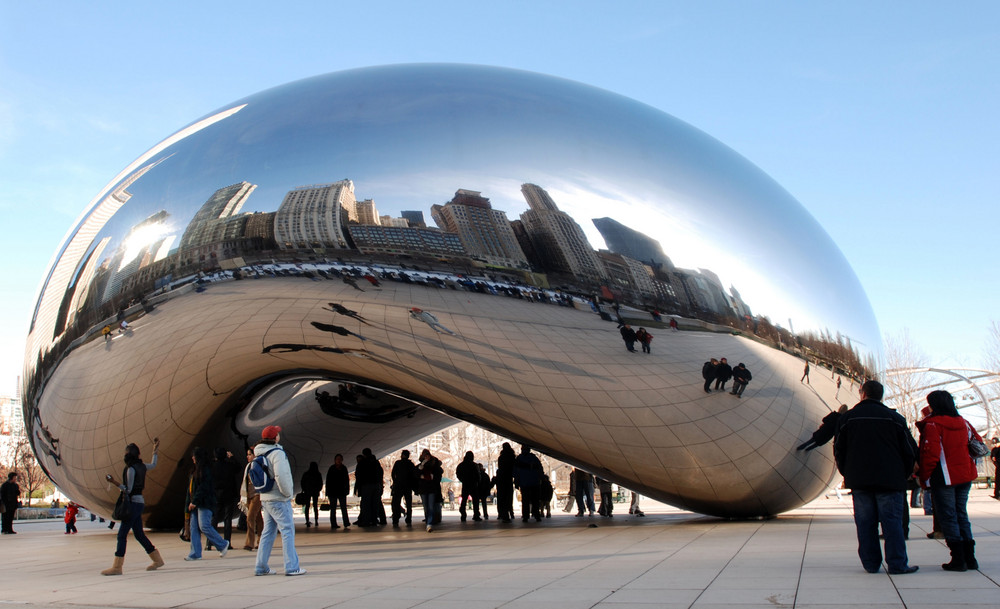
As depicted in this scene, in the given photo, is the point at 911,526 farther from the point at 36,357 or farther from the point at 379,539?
the point at 36,357

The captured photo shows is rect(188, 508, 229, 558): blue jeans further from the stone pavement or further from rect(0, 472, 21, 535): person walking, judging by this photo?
rect(0, 472, 21, 535): person walking

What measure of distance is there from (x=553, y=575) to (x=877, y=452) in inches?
91.6

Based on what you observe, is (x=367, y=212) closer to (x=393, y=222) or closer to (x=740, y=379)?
(x=393, y=222)

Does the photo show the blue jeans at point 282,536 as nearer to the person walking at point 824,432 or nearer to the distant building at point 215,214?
the distant building at point 215,214

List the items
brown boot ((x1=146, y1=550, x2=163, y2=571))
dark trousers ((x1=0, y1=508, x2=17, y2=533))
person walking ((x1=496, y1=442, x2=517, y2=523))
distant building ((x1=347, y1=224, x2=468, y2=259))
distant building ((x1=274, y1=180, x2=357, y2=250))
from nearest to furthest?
brown boot ((x1=146, y1=550, x2=163, y2=571))
distant building ((x1=347, y1=224, x2=468, y2=259))
distant building ((x1=274, y1=180, x2=357, y2=250))
person walking ((x1=496, y1=442, x2=517, y2=523))
dark trousers ((x1=0, y1=508, x2=17, y2=533))

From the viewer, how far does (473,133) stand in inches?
301

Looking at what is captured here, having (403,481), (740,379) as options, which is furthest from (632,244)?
(403,481)

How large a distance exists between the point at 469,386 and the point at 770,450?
124 inches

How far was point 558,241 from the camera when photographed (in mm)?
7238

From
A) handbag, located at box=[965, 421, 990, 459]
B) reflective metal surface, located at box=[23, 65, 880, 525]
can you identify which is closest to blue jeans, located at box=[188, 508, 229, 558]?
reflective metal surface, located at box=[23, 65, 880, 525]

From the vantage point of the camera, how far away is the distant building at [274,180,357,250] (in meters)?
7.25

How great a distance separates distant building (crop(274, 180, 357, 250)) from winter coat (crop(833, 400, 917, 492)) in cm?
437

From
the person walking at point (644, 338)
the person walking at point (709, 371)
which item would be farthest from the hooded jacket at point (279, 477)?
the person walking at point (709, 371)

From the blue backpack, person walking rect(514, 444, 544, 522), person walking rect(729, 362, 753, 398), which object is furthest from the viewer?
person walking rect(514, 444, 544, 522)
